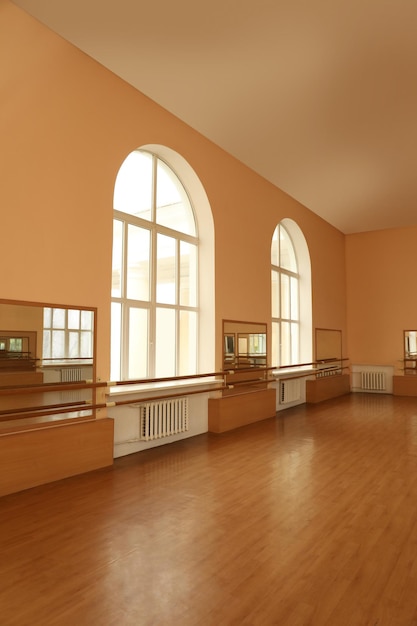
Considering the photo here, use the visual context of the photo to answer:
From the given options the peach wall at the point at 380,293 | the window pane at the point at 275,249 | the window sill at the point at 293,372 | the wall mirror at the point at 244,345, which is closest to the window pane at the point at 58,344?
the wall mirror at the point at 244,345

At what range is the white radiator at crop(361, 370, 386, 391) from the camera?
40.5ft

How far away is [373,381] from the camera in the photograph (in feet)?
40.9

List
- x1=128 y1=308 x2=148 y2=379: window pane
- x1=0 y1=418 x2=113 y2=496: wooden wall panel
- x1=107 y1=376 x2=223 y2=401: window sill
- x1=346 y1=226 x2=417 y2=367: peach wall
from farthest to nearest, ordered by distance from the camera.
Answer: x1=346 y1=226 x2=417 y2=367: peach wall, x1=128 y1=308 x2=148 y2=379: window pane, x1=107 y1=376 x2=223 y2=401: window sill, x1=0 y1=418 x2=113 y2=496: wooden wall panel

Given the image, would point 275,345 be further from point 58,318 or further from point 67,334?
point 58,318

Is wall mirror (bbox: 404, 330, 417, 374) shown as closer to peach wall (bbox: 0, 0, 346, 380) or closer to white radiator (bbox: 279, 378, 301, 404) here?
white radiator (bbox: 279, 378, 301, 404)

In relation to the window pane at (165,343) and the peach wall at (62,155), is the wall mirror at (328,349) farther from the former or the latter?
the peach wall at (62,155)

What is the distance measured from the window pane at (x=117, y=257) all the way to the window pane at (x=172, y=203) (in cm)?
87

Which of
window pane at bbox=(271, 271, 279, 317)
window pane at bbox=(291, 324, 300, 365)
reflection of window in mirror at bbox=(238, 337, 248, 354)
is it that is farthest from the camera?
window pane at bbox=(291, 324, 300, 365)

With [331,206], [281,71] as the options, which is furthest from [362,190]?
[281,71]

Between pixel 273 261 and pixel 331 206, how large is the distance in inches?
85.9

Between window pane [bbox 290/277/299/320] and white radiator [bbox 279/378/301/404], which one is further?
window pane [bbox 290/277/299/320]

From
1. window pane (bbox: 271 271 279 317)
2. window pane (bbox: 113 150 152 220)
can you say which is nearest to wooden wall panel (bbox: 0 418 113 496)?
window pane (bbox: 113 150 152 220)

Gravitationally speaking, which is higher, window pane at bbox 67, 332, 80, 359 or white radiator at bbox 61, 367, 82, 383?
window pane at bbox 67, 332, 80, 359

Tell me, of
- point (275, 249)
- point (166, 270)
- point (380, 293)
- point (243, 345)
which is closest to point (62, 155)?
point (166, 270)
